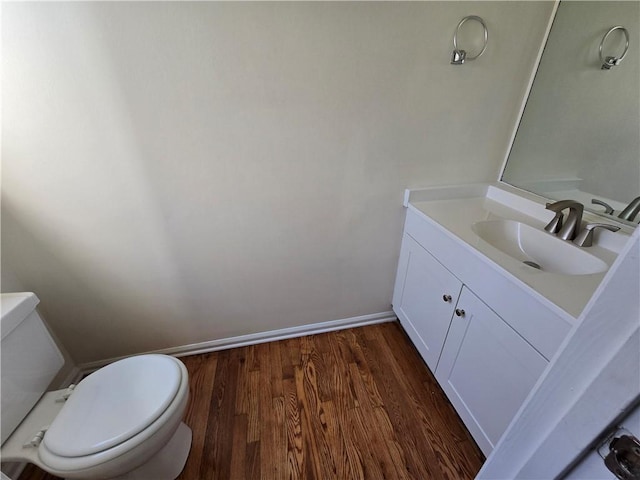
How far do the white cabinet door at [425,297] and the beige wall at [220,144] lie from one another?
174 millimetres

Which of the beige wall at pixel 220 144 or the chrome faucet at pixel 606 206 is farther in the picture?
the chrome faucet at pixel 606 206

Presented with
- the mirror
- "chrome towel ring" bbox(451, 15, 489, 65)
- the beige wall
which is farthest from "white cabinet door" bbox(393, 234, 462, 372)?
"chrome towel ring" bbox(451, 15, 489, 65)

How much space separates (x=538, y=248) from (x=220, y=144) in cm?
141

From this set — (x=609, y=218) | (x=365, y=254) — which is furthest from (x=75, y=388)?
(x=609, y=218)

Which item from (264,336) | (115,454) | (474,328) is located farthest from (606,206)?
(115,454)

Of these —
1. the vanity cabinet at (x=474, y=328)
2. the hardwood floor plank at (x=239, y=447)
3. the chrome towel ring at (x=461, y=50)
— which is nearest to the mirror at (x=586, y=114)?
the chrome towel ring at (x=461, y=50)

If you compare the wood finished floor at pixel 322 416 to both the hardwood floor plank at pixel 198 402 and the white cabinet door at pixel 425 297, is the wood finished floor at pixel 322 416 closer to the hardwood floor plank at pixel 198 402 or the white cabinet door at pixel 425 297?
the hardwood floor plank at pixel 198 402

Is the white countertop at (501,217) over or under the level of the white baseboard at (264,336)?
over

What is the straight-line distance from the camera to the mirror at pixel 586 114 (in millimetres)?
1017

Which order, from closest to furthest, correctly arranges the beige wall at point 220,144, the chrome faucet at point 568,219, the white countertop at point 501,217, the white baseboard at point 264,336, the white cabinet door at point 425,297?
the white countertop at point 501,217 < the beige wall at point 220,144 < the chrome faucet at point 568,219 < the white cabinet door at point 425,297 < the white baseboard at point 264,336

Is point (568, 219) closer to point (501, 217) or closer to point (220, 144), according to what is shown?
point (501, 217)

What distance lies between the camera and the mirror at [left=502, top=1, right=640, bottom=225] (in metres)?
1.02

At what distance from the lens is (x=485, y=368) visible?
100 cm

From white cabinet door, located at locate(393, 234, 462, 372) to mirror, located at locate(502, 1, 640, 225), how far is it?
25.2 inches
